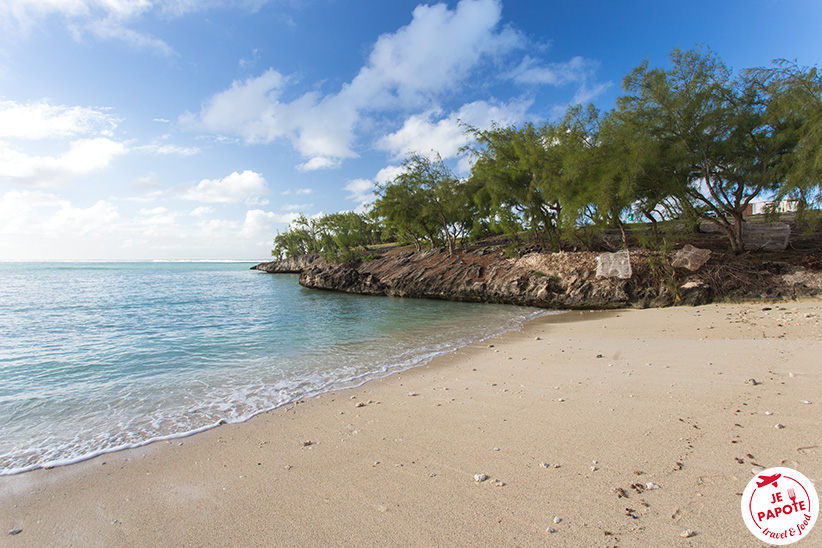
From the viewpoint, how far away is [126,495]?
3.59 metres

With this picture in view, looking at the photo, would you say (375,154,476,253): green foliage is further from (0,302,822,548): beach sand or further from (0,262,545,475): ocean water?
(0,302,822,548): beach sand

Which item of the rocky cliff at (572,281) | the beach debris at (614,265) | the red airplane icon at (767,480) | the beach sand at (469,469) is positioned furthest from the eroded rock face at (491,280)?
the red airplane icon at (767,480)

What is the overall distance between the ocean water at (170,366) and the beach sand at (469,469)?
0.82 m

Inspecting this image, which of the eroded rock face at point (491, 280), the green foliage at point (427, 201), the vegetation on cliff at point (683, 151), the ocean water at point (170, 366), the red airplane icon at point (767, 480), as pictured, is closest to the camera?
the red airplane icon at point (767, 480)

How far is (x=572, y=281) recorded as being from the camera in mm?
21000

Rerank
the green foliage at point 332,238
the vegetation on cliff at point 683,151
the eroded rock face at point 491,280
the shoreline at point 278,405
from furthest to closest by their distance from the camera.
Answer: the green foliage at point 332,238, the eroded rock face at point 491,280, the vegetation on cliff at point 683,151, the shoreline at point 278,405

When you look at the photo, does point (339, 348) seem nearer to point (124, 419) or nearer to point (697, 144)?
point (124, 419)

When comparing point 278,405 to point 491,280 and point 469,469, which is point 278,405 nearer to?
point 469,469

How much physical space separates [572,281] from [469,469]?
19682 mm

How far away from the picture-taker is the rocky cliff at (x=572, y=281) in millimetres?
15906

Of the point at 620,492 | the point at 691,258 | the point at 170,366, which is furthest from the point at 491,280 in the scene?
the point at 620,492

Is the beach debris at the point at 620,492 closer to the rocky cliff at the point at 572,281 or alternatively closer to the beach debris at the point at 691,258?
the rocky cliff at the point at 572,281

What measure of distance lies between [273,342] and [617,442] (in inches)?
422

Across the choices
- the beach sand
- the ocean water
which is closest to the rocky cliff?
the ocean water
